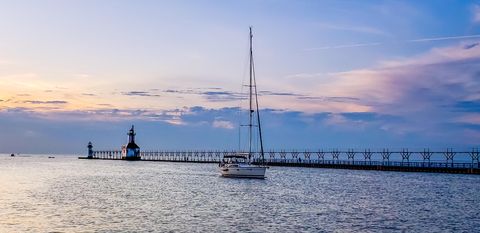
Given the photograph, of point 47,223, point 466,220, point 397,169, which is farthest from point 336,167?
point 47,223

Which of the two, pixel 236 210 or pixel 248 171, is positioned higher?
pixel 248 171

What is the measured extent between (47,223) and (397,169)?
101990 mm

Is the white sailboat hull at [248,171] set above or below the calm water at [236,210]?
above

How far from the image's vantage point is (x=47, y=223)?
38594mm

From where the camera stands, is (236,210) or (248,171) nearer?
(236,210)

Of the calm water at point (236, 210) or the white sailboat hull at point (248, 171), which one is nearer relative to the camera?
the calm water at point (236, 210)

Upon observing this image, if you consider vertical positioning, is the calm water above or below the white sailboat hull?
below

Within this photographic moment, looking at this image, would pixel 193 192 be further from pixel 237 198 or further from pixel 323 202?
pixel 323 202

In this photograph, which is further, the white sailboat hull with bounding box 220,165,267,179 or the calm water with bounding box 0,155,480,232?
the white sailboat hull with bounding box 220,165,267,179

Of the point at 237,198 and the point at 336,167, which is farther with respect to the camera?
the point at 336,167

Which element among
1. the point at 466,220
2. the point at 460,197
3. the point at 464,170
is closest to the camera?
the point at 466,220

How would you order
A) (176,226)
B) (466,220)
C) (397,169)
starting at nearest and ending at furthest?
(176,226), (466,220), (397,169)

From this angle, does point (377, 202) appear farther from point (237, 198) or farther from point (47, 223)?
point (47, 223)

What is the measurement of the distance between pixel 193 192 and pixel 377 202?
20.5 metres
